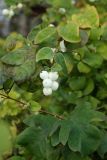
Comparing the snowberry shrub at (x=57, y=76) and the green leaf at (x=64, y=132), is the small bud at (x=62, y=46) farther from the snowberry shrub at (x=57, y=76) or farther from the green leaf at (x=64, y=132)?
the green leaf at (x=64, y=132)

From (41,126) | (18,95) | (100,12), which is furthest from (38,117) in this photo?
(100,12)

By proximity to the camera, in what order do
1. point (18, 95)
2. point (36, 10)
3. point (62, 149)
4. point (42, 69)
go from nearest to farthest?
point (42, 69) < point (62, 149) < point (18, 95) < point (36, 10)

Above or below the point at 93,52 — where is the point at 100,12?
below

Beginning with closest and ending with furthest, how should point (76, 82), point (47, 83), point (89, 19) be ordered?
point (47, 83) → point (89, 19) → point (76, 82)

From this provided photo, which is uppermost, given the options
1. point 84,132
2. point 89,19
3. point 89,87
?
point 89,19

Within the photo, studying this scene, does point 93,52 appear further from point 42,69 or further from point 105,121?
point 42,69

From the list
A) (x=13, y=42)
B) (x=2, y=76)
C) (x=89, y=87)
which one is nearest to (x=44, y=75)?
(x=2, y=76)

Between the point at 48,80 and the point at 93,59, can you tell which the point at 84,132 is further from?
the point at 93,59

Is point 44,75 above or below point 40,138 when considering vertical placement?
above
